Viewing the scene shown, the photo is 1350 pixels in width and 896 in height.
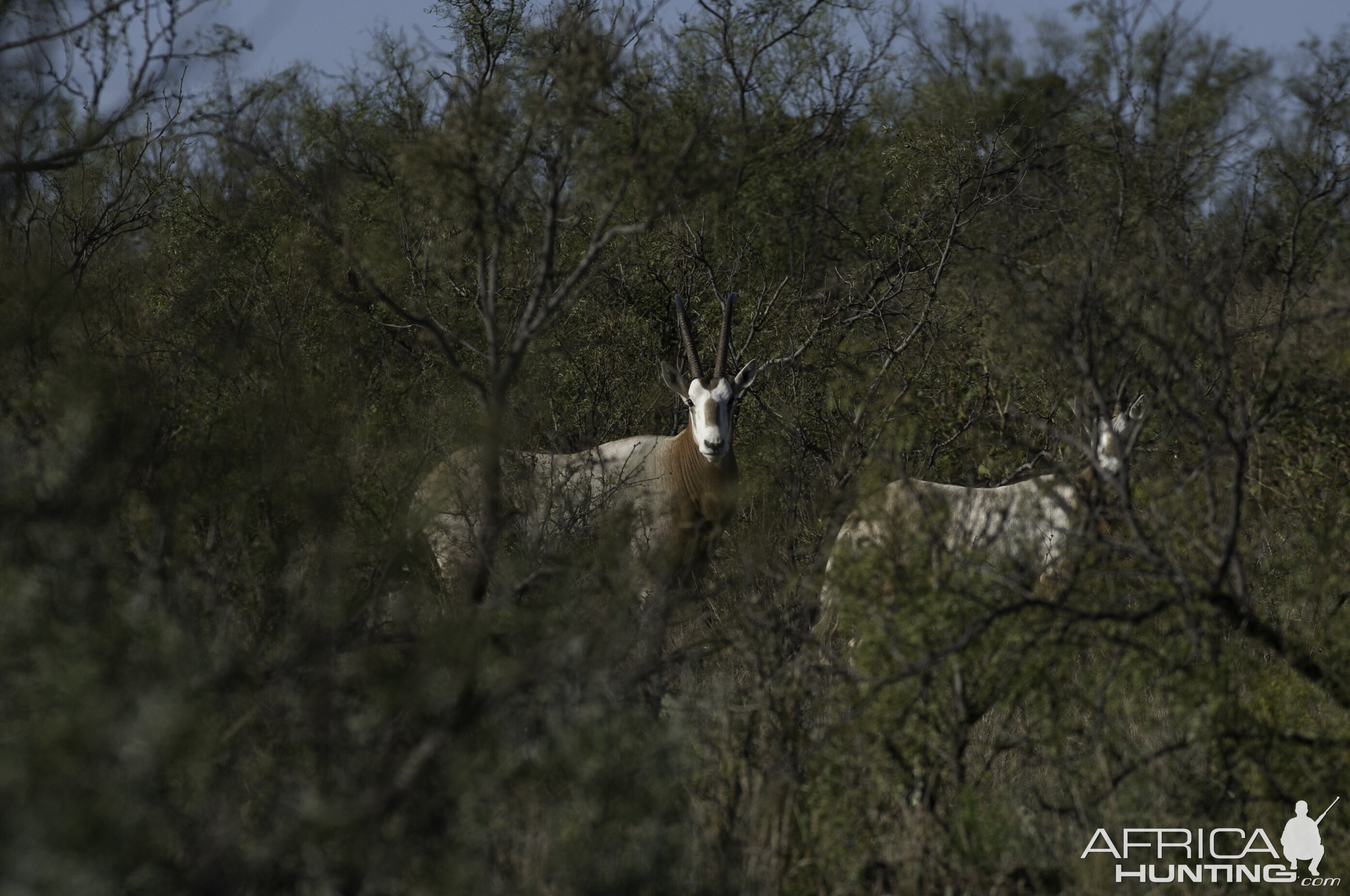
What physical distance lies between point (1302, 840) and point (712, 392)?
4249 mm

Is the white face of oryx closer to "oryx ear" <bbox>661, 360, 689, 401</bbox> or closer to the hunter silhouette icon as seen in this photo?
"oryx ear" <bbox>661, 360, 689, 401</bbox>

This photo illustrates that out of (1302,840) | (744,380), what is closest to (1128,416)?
(1302,840)

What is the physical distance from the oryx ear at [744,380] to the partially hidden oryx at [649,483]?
1 centimetres

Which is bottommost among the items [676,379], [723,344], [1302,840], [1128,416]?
[1302,840]

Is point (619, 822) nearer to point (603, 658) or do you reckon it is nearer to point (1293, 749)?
point (603, 658)

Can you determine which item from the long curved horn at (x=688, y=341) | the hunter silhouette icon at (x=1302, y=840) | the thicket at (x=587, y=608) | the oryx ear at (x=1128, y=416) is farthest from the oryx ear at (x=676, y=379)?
the hunter silhouette icon at (x=1302, y=840)

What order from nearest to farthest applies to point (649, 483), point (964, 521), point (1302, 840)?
point (1302, 840)
point (964, 521)
point (649, 483)

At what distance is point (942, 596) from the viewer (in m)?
4.02

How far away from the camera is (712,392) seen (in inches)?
300

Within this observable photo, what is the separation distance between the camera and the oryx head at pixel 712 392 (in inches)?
293

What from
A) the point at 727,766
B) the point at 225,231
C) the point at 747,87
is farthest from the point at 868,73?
the point at 727,766

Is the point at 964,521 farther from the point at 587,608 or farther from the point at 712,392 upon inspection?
the point at 712,392

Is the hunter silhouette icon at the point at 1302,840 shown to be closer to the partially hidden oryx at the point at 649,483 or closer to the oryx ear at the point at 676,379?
the partially hidden oryx at the point at 649,483

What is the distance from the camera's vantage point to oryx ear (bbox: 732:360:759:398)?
792cm
